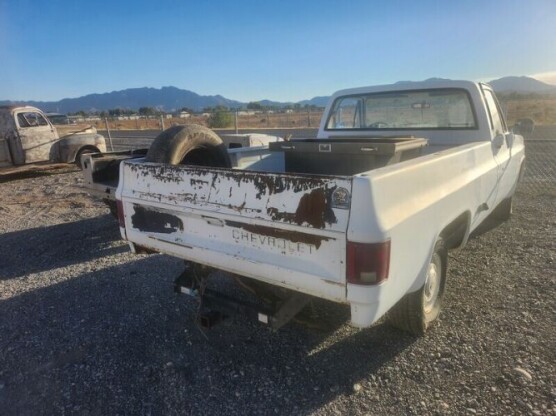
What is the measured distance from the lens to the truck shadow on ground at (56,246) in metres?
4.93

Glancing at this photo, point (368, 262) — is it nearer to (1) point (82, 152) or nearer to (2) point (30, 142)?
(1) point (82, 152)

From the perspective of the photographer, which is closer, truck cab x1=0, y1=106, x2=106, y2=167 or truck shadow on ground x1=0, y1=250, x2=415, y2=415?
truck shadow on ground x1=0, y1=250, x2=415, y2=415

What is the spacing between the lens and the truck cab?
11.7 metres

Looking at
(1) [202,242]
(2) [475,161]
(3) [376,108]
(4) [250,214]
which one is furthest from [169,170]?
(3) [376,108]

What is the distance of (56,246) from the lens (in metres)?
5.54

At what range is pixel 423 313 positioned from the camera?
9.76 ft

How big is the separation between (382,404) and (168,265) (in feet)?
9.86

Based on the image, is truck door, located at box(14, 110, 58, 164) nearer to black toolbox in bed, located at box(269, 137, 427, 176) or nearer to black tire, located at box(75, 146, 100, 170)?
black tire, located at box(75, 146, 100, 170)

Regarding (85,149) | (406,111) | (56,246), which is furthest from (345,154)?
(85,149)

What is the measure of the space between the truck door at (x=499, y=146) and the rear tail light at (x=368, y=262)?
2.74 m

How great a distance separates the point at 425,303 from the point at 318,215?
1.59 m

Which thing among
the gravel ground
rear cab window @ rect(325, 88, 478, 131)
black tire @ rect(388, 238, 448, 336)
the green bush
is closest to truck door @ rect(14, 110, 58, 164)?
the gravel ground

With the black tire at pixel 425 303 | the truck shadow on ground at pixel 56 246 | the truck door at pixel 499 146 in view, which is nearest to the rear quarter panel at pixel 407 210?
the black tire at pixel 425 303

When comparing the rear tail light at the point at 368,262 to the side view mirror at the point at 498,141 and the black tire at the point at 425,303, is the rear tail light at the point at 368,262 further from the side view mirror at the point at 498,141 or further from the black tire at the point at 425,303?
the side view mirror at the point at 498,141
